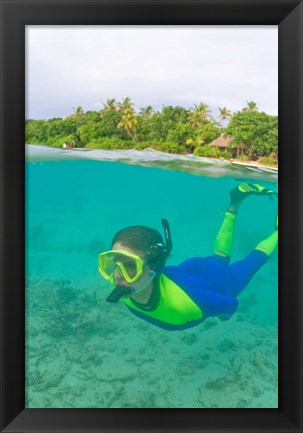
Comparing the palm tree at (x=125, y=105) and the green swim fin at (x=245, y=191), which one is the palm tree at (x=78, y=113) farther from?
the green swim fin at (x=245, y=191)

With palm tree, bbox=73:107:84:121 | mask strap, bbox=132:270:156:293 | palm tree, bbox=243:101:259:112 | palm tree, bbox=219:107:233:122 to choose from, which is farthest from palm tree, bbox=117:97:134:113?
mask strap, bbox=132:270:156:293

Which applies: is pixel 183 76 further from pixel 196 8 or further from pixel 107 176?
pixel 107 176

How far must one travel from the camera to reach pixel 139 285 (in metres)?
2.06

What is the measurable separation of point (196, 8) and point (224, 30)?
334 mm

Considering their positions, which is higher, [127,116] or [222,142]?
[127,116]

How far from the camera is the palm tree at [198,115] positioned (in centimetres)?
212

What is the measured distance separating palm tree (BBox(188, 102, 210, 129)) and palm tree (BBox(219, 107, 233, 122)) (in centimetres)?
9

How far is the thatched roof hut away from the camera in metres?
2.18

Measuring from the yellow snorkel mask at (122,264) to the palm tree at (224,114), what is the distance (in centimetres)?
109

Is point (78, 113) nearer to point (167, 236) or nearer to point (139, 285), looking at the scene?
point (167, 236)

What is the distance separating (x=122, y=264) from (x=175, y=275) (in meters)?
0.37

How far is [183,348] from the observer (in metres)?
2.05
